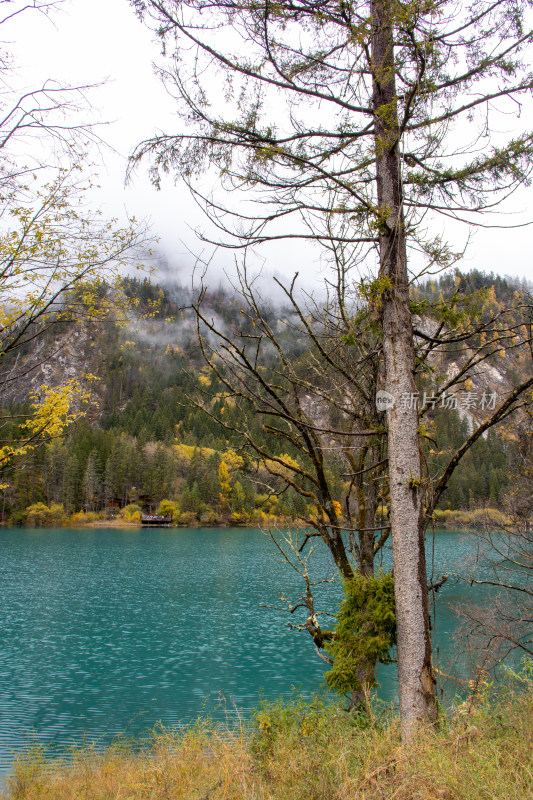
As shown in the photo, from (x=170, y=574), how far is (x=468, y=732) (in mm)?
37280

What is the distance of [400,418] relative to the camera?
3984 mm

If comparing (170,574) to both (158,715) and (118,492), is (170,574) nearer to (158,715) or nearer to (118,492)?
(158,715)

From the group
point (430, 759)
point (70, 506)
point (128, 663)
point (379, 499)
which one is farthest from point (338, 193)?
point (70, 506)

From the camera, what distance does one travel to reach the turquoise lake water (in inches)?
553

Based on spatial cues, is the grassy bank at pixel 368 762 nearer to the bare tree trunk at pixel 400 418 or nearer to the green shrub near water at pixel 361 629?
the bare tree trunk at pixel 400 418

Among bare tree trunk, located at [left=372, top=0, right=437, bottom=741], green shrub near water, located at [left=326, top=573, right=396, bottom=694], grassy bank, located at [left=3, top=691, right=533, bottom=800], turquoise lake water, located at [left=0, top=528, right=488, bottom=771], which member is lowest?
turquoise lake water, located at [left=0, top=528, right=488, bottom=771]

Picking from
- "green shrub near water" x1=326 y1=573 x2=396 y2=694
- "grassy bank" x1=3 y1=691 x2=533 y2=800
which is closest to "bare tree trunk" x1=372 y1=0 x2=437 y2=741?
"grassy bank" x1=3 y1=691 x2=533 y2=800

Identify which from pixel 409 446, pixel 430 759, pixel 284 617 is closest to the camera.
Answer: pixel 430 759

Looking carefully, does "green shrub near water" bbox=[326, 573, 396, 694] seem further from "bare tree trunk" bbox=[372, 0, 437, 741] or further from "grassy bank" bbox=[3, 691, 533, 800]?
"bare tree trunk" bbox=[372, 0, 437, 741]

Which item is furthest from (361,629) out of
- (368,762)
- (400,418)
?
(400,418)

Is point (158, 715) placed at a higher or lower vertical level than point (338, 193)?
lower

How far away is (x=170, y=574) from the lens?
3875 cm

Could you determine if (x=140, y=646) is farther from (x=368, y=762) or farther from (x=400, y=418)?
(x=400, y=418)

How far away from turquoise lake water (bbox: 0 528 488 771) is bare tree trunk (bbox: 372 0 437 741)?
375mm
